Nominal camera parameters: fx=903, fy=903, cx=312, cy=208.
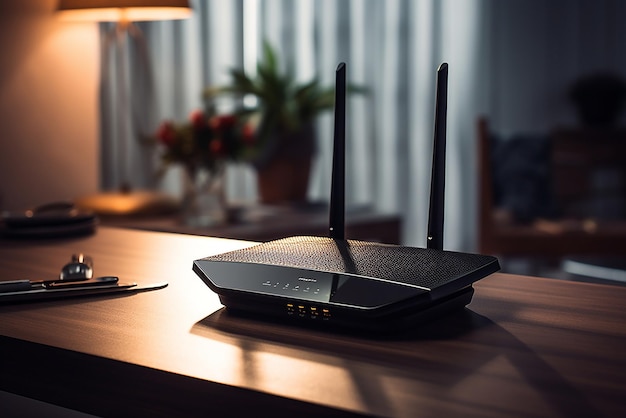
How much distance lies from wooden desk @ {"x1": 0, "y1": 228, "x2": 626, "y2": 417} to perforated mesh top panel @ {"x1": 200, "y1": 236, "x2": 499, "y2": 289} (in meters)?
0.05

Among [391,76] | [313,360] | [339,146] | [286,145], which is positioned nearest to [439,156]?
[339,146]

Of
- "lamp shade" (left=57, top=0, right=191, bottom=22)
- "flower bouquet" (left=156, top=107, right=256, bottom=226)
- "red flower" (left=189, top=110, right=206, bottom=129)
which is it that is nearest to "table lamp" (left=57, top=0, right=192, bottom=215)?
"lamp shade" (left=57, top=0, right=191, bottom=22)

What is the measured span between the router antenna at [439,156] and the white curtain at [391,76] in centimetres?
311

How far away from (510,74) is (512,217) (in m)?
0.77

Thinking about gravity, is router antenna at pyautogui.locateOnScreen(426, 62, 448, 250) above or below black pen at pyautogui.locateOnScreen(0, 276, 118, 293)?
above

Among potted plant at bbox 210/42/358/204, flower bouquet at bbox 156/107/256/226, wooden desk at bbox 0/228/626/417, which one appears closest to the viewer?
wooden desk at bbox 0/228/626/417

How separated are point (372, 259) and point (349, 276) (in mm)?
76

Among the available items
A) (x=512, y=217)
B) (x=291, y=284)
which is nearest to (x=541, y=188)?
(x=512, y=217)

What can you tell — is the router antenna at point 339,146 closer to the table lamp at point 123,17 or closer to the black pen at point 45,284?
the black pen at point 45,284

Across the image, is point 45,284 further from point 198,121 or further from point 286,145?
point 286,145

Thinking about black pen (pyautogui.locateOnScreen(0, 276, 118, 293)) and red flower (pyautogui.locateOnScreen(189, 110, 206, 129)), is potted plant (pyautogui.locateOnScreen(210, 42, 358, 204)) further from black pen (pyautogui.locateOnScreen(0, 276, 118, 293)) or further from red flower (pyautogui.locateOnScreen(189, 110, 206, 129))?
black pen (pyautogui.locateOnScreen(0, 276, 118, 293))

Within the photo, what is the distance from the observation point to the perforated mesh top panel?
0.80 metres

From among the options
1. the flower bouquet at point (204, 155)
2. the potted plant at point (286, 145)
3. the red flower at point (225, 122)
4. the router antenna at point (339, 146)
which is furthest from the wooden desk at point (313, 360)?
the potted plant at point (286, 145)

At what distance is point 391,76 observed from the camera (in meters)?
4.07
